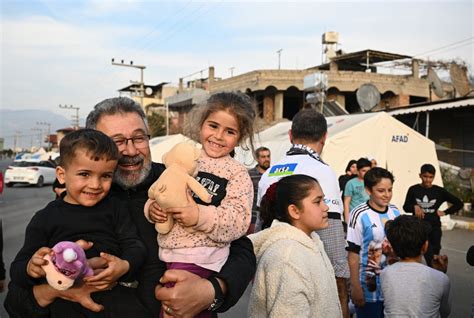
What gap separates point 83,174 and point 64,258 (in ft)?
1.28

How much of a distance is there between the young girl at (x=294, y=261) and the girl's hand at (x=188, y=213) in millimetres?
757

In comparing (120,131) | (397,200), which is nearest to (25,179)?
(397,200)

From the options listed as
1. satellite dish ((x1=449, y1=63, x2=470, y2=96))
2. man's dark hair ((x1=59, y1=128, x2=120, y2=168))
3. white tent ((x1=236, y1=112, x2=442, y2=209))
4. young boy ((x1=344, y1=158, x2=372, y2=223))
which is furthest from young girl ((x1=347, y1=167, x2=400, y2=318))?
satellite dish ((x1=449, y1=63, x2=470, y2=96))

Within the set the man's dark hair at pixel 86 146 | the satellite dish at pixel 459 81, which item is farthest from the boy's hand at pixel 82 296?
the satellite dish at pixel 459 81

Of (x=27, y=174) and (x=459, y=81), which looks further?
(x=27, y=174)

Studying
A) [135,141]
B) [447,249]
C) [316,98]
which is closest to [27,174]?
[316,98]

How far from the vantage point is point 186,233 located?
1.88 m

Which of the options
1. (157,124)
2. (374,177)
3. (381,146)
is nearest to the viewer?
(374,177)

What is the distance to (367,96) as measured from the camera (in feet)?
48.2

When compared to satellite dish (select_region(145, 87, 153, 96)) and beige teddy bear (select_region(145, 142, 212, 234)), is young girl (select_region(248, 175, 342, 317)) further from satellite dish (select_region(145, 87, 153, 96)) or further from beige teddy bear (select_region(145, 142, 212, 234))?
satellite dish (select_region(145, 87, 153, 96))

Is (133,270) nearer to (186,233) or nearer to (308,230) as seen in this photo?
(186,233)

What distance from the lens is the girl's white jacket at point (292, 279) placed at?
2.29 metres

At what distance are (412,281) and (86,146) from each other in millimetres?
2398

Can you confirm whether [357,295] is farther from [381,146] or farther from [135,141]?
[381,146]
